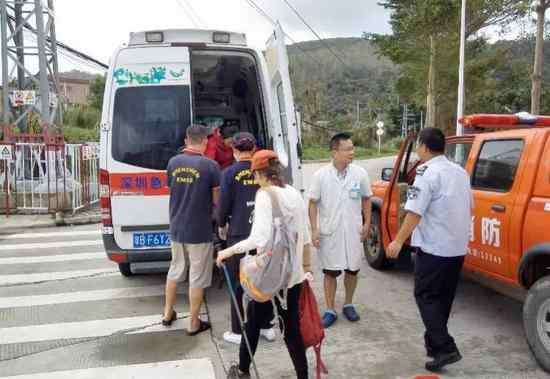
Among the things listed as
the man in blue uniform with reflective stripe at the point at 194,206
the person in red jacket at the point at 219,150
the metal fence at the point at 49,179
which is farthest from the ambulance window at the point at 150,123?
the metal fence at the point at 49,179

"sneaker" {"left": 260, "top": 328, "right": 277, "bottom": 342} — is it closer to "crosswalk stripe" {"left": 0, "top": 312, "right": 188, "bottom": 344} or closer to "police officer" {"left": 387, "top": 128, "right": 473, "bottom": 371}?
"crosswalk stripe" {"left": 0, "top": 312, "right": 188, "bottom": 344}

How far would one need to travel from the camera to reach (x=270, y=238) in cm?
298

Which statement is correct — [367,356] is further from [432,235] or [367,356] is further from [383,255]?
[383,255]

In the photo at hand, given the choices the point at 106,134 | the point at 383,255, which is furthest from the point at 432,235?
the point at 106,134

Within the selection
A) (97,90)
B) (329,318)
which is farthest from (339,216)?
(97,90)

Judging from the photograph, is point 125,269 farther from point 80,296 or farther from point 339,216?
point 339,216

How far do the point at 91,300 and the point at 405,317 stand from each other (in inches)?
128

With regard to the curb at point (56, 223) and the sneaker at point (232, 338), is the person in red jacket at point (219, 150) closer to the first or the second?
the sneaker at point (232, 338)

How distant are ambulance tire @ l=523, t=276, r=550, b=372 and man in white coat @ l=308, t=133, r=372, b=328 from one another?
143cm

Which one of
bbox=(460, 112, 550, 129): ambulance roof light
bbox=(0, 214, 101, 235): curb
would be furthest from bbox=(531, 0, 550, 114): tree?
bbox=(0, 214, 101, 235): curb

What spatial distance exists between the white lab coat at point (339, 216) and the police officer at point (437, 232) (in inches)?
35.8

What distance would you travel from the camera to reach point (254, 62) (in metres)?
5.75

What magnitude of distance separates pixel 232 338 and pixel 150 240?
142 cm

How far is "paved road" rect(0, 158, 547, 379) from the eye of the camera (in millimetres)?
3811
